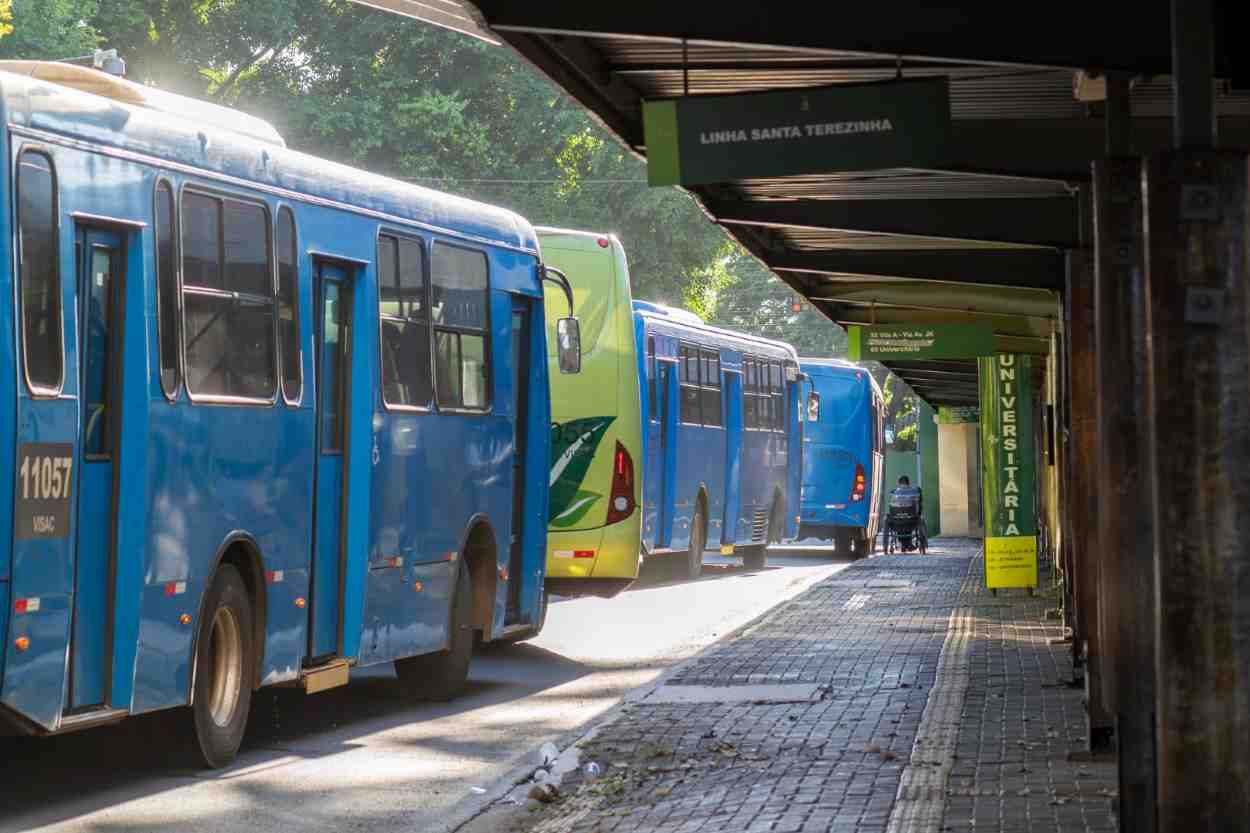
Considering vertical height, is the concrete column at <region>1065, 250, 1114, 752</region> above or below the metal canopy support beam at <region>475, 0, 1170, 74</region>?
below

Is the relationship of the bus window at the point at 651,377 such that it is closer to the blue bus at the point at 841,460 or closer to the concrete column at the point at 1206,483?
the blue bus at the point at 841,460

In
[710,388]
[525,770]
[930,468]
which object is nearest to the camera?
[525,770]

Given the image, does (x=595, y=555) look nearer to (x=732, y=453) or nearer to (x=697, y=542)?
(x=697, y=542)

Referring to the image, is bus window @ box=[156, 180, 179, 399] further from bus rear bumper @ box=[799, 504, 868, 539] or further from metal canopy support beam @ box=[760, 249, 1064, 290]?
bus rear bumper @ box=[799, 504, 868, 539]

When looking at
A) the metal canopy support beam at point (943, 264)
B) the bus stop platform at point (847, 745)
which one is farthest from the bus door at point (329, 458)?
the metal canopy support beam at point (943, 264)

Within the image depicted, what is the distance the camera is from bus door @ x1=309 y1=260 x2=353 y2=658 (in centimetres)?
1272

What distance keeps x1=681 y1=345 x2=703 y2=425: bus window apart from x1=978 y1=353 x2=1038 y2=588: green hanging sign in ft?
16.0

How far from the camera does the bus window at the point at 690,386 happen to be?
94.2ft

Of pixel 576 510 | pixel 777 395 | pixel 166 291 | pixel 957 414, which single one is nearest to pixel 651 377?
pixel 576 510

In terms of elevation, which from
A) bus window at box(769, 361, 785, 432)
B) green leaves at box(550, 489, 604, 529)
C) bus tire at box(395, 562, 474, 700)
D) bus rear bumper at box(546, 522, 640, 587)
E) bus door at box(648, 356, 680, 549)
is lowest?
bus tire at box(395, 562, 474, 700)

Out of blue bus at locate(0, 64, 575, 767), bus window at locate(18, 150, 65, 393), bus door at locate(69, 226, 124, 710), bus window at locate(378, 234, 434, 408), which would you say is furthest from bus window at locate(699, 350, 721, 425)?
bus window at locate(18, 150, 65, 393)

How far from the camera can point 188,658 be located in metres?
11.0

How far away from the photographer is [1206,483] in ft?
20.5

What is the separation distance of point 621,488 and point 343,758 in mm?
9636
